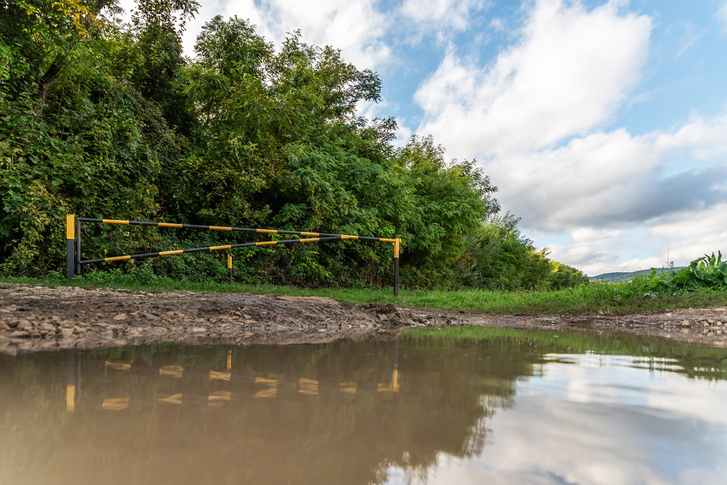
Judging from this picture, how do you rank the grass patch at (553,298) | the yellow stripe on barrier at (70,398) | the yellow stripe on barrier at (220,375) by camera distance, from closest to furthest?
the yellow stripe on barrier at (70,398), the yellow stripe on barrier at (220,375), the grass patch at (553,298)

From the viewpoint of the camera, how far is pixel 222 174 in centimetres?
945

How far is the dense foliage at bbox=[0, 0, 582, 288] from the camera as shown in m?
6.83

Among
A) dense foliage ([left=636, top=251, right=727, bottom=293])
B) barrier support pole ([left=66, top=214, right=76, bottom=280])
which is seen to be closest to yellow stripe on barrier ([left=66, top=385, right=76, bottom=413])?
barrier support pole ([left=66, top=214, right=76, bottom=280])

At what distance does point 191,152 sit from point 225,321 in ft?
26.0

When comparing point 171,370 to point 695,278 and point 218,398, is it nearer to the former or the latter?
point 218,398

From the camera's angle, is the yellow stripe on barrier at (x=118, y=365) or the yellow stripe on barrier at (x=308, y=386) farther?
the yellow stripe on barrier at (x=118, y=365)

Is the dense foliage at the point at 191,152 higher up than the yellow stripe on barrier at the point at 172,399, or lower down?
higher up

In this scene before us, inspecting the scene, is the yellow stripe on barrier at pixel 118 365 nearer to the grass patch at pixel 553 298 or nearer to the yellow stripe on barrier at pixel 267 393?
the yellow stripe on barrier at pixel 267 393

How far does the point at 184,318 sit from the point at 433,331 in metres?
2.32

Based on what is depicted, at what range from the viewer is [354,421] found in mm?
1246

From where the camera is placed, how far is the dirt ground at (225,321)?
2.88 m

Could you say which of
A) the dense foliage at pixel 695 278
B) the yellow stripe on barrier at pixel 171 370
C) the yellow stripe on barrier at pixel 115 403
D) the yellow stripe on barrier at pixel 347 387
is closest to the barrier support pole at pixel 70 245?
the yellow stripe on barrier at pixel 171 370

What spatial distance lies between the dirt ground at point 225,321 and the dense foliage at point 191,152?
3.31 m

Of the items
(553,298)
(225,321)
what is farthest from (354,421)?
(553,298)
